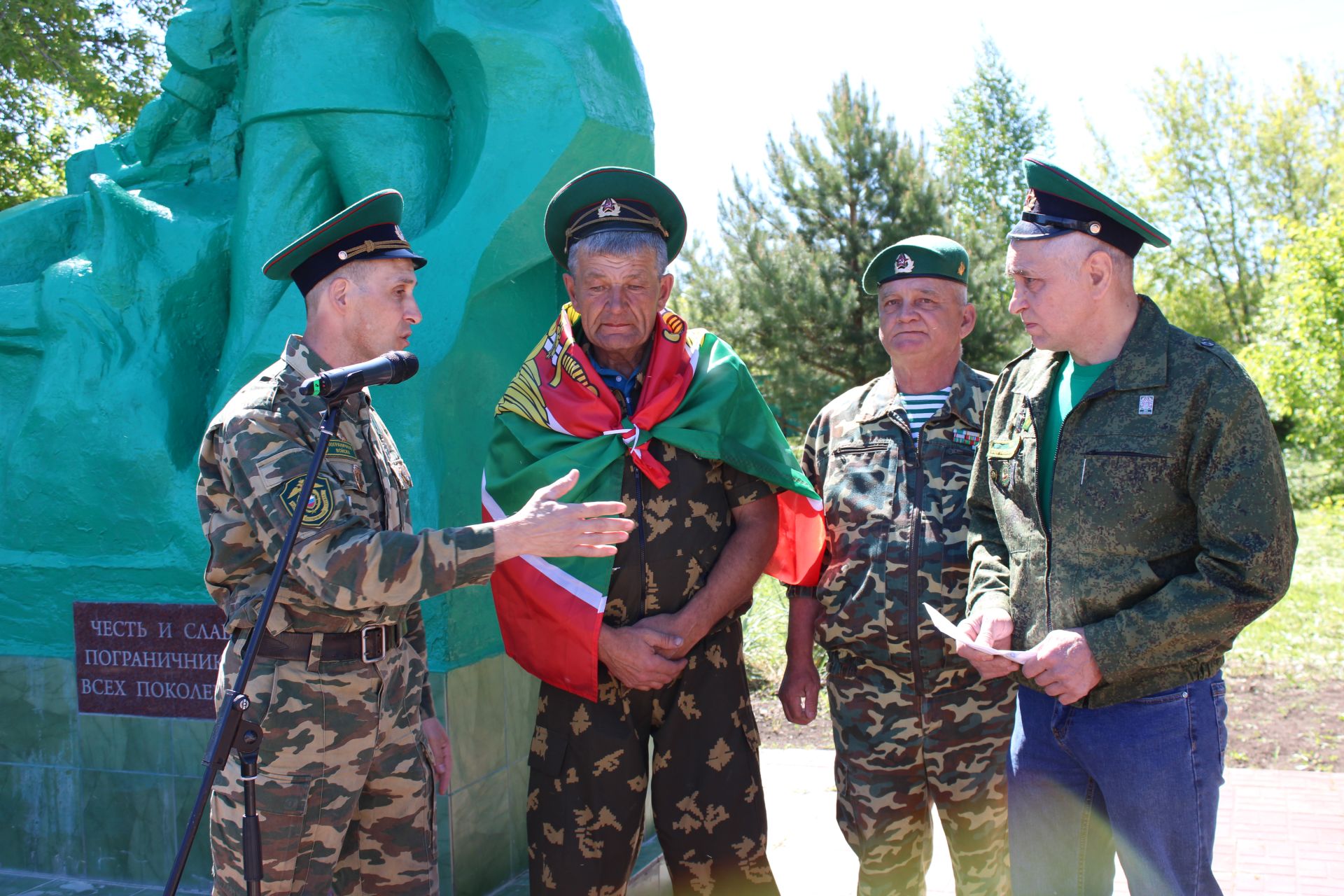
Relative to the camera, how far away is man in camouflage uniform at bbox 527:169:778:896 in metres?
2.54

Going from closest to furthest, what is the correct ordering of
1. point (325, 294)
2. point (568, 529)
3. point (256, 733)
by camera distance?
point (256, 733), point (568, 529), point (325, 294)

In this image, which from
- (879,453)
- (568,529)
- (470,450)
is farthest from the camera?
(470,450)

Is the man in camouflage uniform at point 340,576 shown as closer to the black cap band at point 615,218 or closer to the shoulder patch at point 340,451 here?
the shoulder patch at point 340,451

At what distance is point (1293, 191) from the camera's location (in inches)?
971

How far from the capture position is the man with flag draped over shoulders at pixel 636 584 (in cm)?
253


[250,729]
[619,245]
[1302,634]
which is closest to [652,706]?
[250,729]

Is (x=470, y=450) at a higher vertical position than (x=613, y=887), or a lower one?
higher

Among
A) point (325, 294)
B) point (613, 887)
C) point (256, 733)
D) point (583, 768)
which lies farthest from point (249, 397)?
point (613, 887)

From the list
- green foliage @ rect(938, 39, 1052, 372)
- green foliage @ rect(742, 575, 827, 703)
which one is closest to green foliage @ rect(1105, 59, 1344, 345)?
green foliage @ rect(938, 39, 1052, 372)

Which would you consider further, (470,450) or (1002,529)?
(470,450)

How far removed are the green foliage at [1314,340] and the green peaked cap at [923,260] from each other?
32.3 feet

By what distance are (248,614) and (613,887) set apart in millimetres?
1137

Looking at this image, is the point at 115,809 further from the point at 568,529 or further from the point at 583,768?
the point at 568,529

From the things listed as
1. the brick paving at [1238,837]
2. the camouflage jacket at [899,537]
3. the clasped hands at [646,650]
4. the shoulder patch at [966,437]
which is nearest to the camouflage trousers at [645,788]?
the clasped hands at [646,650]
